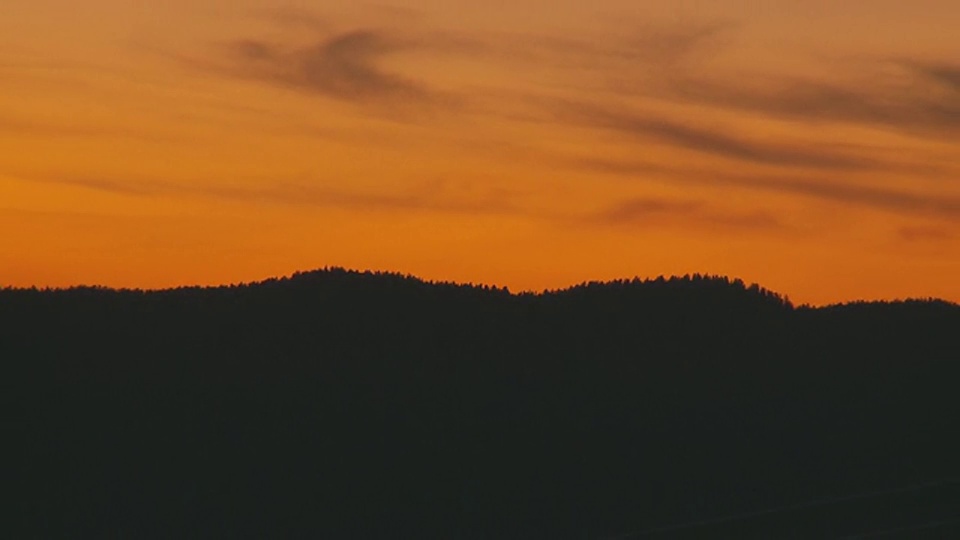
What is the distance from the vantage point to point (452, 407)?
16.8 m

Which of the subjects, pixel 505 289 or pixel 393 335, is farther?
pixel 505 289

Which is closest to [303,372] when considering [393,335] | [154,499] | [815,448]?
[393,335]

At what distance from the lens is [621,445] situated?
16422mm

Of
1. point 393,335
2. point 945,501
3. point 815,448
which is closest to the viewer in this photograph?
point 945,501

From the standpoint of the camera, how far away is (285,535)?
15.2 m

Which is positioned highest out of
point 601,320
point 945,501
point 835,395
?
point 601,320

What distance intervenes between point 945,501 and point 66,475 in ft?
28.2

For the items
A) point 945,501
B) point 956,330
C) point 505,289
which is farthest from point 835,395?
point 945,501

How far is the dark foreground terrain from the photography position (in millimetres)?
15586

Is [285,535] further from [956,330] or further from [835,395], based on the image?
[956,330]

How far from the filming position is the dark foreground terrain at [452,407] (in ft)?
51.1

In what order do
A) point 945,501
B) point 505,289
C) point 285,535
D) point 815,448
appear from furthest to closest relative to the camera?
point 505,289
point 815,448
point 285,535
point 945,501

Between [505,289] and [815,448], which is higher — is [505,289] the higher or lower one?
the higher one

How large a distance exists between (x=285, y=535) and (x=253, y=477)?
0.90 metres
